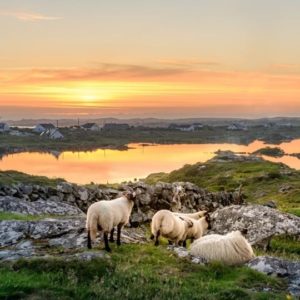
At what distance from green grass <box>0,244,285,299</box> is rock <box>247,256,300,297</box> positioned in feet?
1.50

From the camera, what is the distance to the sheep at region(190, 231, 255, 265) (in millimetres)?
15133

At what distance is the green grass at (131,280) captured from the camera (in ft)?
36.2

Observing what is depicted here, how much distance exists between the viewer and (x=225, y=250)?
50.0 ft

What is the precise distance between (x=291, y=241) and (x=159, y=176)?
7044cm

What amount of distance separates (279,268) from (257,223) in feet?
31.0

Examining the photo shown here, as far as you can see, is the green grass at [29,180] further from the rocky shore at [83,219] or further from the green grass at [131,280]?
the green grass at [131,280]

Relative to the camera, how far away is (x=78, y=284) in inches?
458

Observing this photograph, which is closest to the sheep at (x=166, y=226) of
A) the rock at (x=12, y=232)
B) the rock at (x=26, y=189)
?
the rock at (x=12, y=232)

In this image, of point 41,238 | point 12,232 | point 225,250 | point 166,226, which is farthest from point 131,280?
point 12,232

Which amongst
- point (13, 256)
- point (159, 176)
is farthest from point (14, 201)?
point (159, 176)

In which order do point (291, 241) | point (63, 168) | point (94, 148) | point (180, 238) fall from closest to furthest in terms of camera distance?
point (180, 238)
point (291, 241)
point (63, 168)
point (94, 148)

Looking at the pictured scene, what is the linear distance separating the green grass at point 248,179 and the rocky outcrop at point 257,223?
2782cm

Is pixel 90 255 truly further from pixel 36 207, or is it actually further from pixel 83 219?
pixel 36 207

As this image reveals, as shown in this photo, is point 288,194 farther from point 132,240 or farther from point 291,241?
point 132,240
